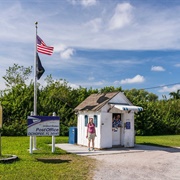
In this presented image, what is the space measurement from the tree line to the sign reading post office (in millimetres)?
12416

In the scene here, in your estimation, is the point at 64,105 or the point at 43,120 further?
the point at 64,105

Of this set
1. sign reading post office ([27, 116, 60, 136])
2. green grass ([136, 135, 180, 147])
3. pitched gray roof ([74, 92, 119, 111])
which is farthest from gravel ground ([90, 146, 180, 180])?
green grass ([136, 135, 180, 147])

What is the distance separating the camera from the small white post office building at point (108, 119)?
15.5 metres

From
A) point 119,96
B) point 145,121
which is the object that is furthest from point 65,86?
point 119,96

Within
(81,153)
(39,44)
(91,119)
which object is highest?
(39,44)

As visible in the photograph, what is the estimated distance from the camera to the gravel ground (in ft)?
29.3

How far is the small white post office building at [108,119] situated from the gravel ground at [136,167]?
231 cm

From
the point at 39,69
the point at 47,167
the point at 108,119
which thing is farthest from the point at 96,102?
the point at 47,167

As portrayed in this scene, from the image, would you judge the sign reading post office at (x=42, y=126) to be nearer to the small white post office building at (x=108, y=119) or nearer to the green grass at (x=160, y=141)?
the small white post office building at (x=108, y=119)

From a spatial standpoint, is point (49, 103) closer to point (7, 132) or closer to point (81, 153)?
point (7, 132)

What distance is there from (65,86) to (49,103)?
545cm

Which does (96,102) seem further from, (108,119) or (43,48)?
(43,48)

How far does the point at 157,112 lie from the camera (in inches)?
1320

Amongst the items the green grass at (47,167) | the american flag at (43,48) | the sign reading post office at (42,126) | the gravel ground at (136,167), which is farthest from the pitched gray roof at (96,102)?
the green grass at (47,167)
